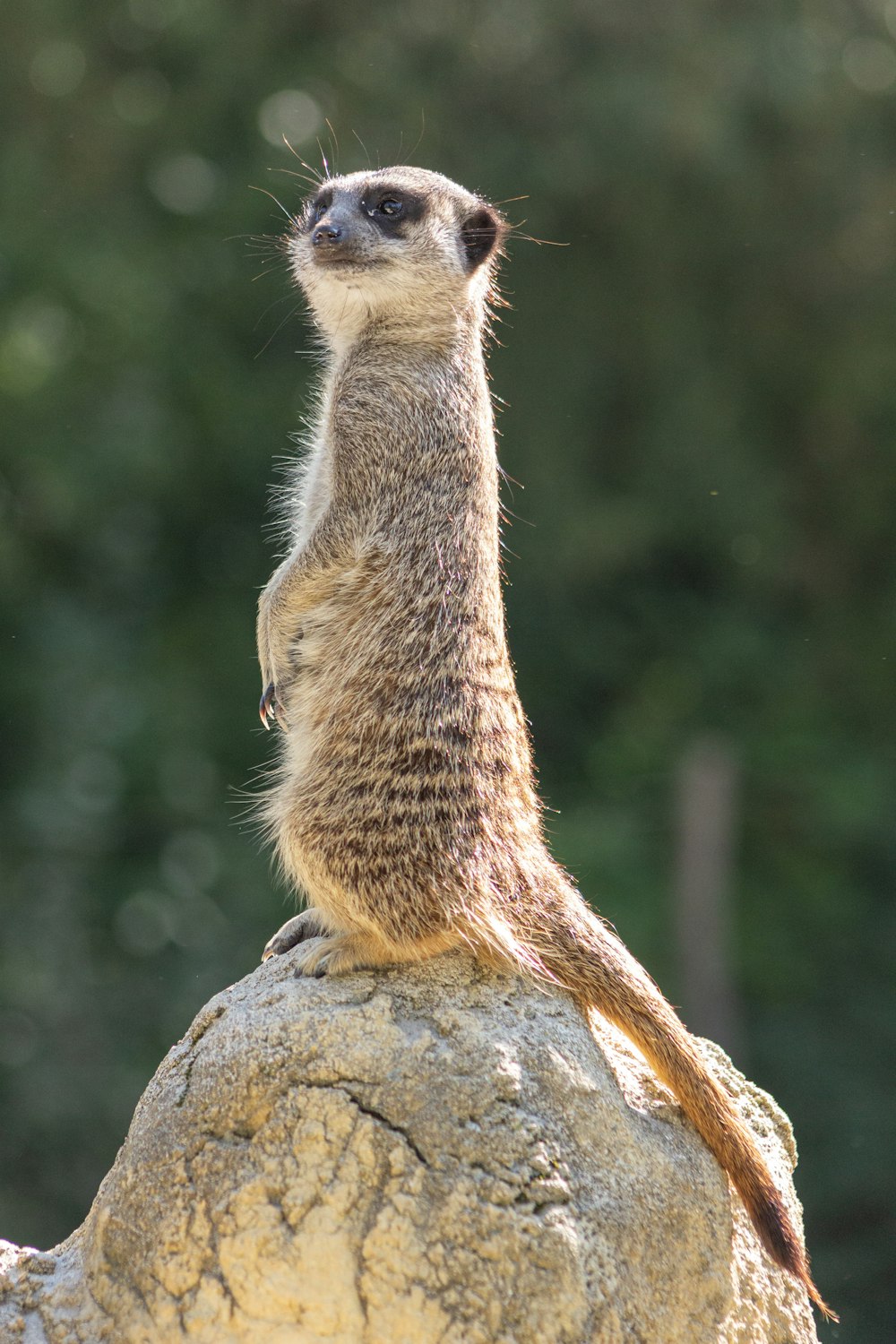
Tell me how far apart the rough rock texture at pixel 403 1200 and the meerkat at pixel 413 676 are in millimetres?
84

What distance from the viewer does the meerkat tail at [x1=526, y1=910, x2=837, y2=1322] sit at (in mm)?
2672

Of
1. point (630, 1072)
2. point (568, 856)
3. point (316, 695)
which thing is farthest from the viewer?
point (568, 856)

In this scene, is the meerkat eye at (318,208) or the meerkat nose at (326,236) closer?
the meerkat nose at (326,236)

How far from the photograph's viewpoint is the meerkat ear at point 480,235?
11.1 ft

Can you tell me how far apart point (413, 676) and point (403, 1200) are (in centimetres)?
86

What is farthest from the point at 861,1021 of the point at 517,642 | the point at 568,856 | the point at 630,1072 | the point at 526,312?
the point at 630,1072

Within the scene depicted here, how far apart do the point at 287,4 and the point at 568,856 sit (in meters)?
4.48

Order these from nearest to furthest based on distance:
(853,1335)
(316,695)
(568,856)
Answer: (316,695)
(853,1335)
(568,856)

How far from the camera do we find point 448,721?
113 inches

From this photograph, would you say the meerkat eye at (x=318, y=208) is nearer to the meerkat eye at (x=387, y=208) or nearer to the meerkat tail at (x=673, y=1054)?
the meerkat eye at (x=387, y=208)

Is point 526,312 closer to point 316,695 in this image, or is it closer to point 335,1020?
point 316,695

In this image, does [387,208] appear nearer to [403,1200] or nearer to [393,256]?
[393,256]

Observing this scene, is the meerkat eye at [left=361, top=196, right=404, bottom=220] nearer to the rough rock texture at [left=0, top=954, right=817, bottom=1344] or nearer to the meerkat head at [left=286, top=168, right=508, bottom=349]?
the meerkat head at [left=286, top=168, right=508, bottom=349]

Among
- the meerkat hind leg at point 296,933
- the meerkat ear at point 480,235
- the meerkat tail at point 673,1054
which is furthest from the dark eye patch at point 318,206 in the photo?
the meerkat tail at point 673,1054
